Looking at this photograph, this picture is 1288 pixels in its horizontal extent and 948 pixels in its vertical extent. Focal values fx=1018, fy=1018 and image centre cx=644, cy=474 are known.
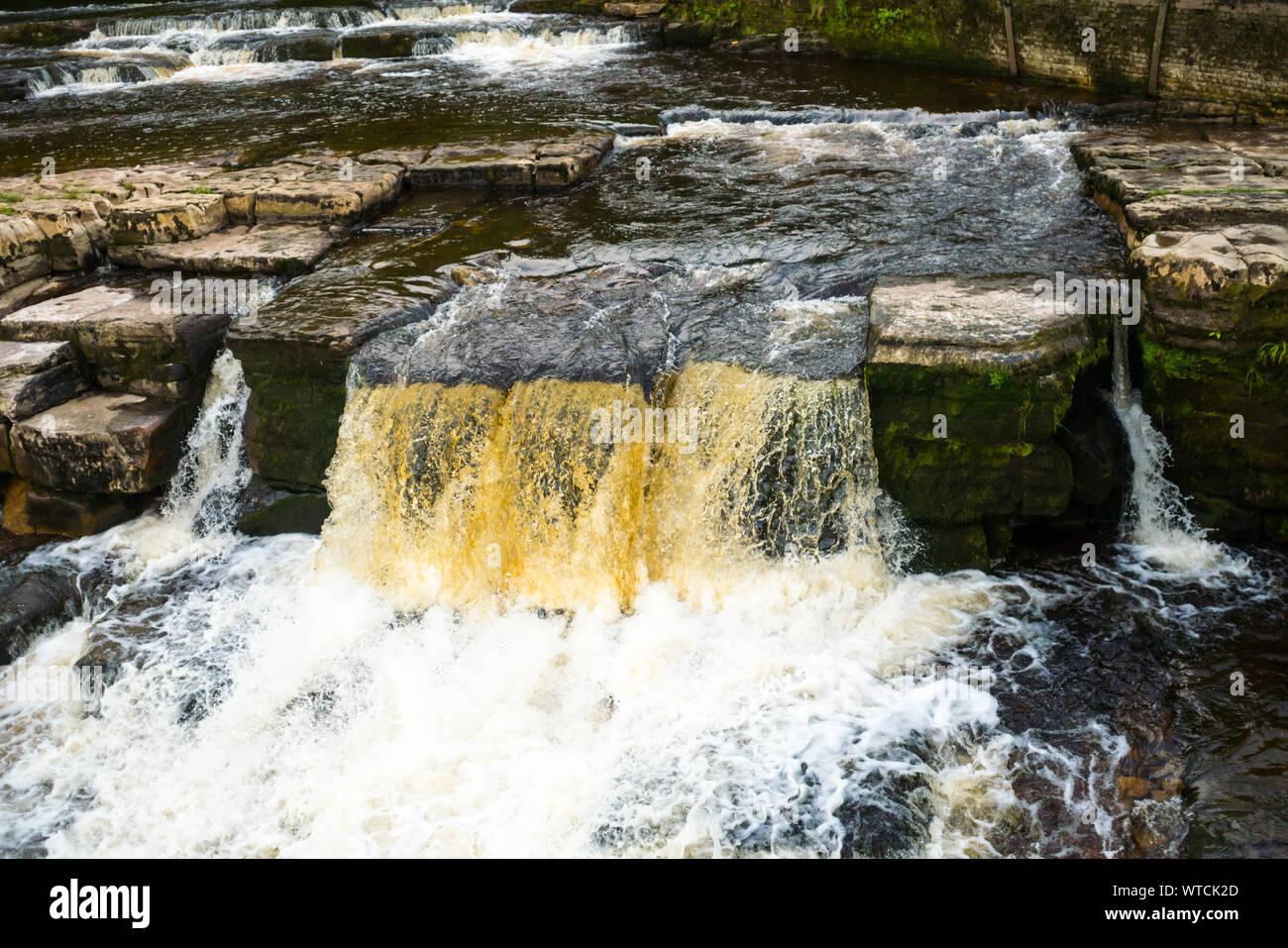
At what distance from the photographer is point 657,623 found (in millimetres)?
5297

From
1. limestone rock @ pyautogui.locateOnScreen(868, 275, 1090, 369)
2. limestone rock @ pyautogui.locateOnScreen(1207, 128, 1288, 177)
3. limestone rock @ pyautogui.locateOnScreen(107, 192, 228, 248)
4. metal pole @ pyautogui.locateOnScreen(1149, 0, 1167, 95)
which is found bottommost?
limestone rock @ pyautogui.locateOnScreen(868, 275, 1090, 369)

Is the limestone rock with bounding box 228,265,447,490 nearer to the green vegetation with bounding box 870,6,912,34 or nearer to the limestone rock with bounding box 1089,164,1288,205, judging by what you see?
the limestone rock with bounding box 1089,164,1288,205

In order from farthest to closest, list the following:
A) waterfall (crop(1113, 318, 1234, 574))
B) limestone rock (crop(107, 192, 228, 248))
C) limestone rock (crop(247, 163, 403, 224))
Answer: limestone rock (crop(247, 163, 403, 224)) < limestone rock (crop(107, 192, 228, 248)) < waterfall (crop(1113, 318, 1234, 574))

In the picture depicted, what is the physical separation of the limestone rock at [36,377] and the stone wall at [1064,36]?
857cm

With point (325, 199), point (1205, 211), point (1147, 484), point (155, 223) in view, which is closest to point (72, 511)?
point (155, 223)

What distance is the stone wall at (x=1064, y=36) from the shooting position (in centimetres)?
802

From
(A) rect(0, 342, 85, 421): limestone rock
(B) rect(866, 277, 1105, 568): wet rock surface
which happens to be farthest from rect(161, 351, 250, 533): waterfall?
(B) rect(866, 277, 1105, 568): wet rock surface

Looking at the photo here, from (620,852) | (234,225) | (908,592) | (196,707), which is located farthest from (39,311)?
(908,592)

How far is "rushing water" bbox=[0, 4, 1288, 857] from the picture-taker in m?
4.27

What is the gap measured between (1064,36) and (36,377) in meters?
8.88

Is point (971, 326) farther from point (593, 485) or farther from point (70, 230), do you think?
point (70, 230)

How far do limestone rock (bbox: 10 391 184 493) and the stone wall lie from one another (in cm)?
820

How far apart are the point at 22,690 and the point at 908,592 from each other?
15.4 feet

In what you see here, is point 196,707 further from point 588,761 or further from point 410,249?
point 410,249
